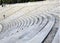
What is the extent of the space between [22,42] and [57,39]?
0.43 metres

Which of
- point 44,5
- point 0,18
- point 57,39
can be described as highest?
point 57,39

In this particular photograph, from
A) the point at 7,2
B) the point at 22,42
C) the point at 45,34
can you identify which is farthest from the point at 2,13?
the point at 22,42

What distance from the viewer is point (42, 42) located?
183 centimetres

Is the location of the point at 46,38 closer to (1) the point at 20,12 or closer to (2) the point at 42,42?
(2) the point at 42,42

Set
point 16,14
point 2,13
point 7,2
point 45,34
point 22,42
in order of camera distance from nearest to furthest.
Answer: point 22,42 → point 45,34 → point 16,14 → point 2,13 → point 7,2

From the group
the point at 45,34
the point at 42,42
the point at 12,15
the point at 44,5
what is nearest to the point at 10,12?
the point at 12,15

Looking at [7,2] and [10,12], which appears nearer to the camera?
[10,12]

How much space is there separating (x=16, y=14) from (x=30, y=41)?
3083 mm

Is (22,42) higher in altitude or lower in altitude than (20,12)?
higher

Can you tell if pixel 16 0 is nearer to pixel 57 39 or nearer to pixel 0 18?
pixel 0 18

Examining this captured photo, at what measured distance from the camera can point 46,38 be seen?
1.98m

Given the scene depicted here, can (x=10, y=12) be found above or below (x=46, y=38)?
below

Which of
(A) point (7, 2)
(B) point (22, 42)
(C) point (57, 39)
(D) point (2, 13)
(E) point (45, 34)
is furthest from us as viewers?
(A) point (7, 2)

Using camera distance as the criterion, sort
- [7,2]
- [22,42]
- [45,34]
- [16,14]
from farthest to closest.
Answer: [7,2] → [16,14] → [45,34] → [22,42]
